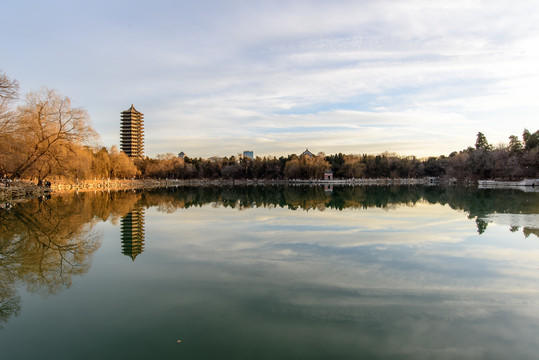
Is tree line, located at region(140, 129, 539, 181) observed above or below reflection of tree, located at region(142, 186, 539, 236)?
above

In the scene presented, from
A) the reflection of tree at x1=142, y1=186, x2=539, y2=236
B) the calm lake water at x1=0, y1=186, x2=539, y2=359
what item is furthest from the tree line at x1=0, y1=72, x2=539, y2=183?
the calm lake water at x1=0, y1=186, x2=539, y2=359

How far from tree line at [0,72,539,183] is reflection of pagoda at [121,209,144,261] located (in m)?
10.0

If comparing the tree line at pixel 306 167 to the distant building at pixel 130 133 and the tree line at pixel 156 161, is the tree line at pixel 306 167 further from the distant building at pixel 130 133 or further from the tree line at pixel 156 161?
the distant building at pixel 130 133

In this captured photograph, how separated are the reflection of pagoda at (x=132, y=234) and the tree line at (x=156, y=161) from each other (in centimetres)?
1000

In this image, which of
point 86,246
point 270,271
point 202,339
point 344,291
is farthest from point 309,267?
point 86,246

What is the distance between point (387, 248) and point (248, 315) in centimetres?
476

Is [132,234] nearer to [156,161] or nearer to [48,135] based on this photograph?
[48,135]

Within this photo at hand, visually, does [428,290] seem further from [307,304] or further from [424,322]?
[307,304]

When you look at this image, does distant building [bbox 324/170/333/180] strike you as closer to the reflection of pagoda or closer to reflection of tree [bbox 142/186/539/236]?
reflection of tree [bbox 142/186/539/236]

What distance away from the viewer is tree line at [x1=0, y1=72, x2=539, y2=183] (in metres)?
25.5

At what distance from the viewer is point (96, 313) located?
465 centimetres

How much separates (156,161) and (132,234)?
2830 inches

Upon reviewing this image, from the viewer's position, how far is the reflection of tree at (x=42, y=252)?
19.0 feet

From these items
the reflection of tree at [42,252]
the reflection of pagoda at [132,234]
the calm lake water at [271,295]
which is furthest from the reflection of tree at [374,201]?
the reflection of tree at [42,252]
